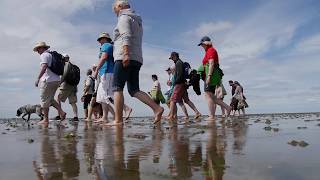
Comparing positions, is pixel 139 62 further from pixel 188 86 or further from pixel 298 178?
pixel 188 86

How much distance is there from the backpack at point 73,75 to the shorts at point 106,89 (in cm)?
310

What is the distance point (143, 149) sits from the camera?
3.96 m

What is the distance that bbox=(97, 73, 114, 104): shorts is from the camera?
9478mm

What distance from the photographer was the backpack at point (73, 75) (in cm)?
1298

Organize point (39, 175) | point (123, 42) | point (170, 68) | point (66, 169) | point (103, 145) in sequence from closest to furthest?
point (39, 175) → point (66, 169) → point (103, 145) → point (123, 42) → point (170, 68)

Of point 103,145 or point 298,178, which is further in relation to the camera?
point 103,145

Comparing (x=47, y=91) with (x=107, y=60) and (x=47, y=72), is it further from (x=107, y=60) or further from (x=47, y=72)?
(x=107, y=60)

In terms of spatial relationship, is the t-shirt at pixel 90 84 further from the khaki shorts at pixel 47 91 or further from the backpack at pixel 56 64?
the backpack at pixel 56 64

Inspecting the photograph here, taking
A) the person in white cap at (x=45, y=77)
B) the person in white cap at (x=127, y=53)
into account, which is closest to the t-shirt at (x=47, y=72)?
the person in white cap at (x=45, y=77)

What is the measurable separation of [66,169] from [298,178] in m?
1.53

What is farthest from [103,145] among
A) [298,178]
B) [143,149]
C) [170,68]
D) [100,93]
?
[170,68]

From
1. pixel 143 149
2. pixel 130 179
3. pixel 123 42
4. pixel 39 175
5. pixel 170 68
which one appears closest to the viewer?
pixel 130 179

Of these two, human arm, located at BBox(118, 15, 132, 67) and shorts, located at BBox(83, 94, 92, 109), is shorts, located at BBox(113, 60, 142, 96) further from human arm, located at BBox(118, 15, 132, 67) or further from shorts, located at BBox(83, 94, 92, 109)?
shorts, located at BBox(83, 94, 92, 109)

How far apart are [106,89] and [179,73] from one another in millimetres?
3379
